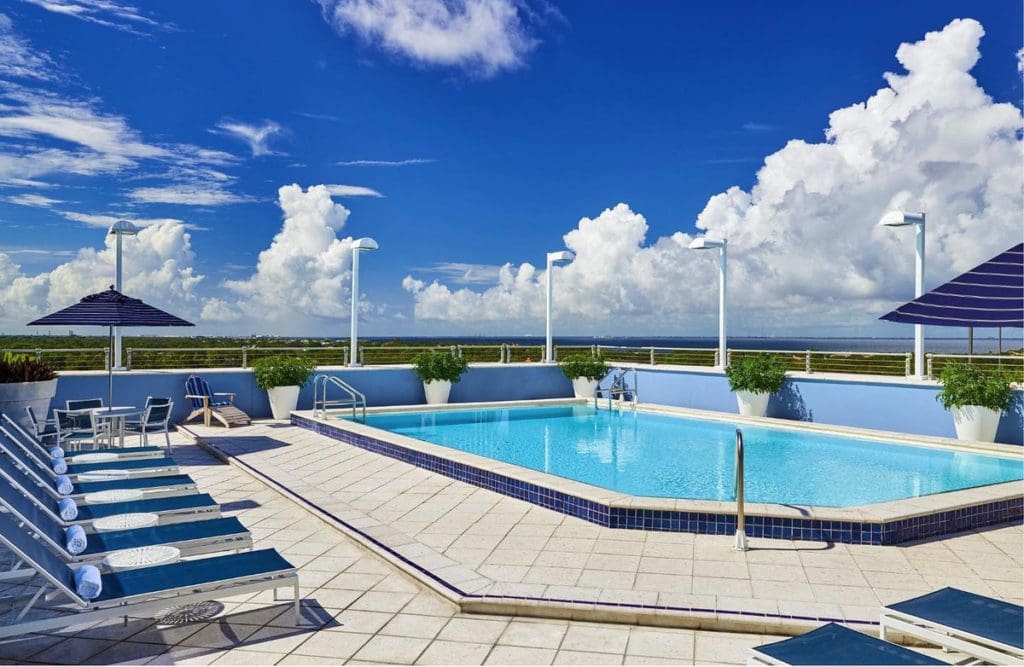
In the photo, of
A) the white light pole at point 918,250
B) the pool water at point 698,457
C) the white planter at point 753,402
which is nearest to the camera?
the pool water at point 698,457

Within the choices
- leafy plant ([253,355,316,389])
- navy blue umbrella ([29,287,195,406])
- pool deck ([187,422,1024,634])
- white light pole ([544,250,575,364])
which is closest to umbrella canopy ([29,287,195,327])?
navy blue umbrella ([29,287,195,406])

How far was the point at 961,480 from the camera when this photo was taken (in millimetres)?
7598

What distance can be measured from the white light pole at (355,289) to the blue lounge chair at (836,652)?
1151 centimetres

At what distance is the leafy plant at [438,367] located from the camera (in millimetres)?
13430

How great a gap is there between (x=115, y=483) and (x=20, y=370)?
3825 millimetres

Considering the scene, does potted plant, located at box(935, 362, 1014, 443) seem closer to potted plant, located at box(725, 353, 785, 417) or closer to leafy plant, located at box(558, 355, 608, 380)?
potted plant, located at box(725, 353, 785, 417)

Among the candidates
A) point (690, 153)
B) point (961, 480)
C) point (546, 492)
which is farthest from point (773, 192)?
point (546, 492)

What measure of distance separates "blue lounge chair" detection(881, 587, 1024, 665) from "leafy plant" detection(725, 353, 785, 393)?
8.55 metres

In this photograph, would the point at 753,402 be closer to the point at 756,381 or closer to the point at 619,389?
the point at 756,381

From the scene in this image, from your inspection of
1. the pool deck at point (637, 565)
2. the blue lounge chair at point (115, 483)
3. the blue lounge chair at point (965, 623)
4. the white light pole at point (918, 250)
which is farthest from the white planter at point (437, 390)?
the blue lounge chair at point (965, 623)

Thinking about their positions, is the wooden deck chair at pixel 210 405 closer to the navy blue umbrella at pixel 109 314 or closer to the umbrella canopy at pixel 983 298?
the navy blue umbrella at pixel 109 314

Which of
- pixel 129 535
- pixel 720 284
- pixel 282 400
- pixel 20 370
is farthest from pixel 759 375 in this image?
pixel 20 370

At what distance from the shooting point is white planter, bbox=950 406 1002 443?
9.02 m

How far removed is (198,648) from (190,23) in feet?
56.1
